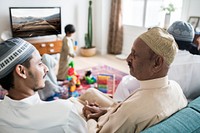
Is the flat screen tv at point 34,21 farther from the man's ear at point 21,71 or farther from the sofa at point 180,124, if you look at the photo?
the sofa at point 180,124

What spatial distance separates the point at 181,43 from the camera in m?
1.55

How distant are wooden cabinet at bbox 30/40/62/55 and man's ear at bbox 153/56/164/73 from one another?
3434mm

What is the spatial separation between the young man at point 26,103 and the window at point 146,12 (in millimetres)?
3428

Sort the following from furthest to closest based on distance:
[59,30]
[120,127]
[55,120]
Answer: [59,30]
[120,127]
[55,120]

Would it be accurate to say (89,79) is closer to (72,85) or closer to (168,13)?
(72,85)

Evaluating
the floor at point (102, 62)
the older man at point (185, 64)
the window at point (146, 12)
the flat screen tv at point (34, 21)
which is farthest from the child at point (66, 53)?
the window at point (146, 12)

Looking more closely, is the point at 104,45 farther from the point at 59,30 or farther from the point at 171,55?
the point at 171,55

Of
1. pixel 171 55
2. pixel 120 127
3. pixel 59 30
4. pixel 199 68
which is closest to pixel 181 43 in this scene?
pixel 199 68

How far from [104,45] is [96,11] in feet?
2.93

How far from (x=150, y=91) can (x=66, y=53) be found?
231cm

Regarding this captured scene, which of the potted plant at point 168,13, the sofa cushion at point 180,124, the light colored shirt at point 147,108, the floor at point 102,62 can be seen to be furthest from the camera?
the floor at point 102,62

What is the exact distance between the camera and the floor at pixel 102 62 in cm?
396

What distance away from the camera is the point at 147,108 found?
855 millimetres

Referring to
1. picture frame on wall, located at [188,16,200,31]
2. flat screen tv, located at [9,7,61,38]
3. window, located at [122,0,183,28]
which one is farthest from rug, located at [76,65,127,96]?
picture frame on wall, located at [188,16,200,31]
